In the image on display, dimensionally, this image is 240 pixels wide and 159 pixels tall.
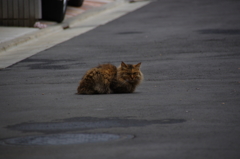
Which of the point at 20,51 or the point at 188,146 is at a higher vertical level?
the point at 188,146

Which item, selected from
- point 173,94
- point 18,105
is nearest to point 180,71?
point 173,94

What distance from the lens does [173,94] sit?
1070cm

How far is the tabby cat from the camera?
11.0 m

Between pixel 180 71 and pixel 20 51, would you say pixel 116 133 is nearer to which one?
pixel 180 71

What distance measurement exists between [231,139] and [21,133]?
10.2ft

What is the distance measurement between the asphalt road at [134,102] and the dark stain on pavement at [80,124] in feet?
0.05

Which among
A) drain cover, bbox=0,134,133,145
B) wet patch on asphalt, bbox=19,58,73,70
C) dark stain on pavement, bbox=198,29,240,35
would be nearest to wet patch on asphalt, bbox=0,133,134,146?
drain cover, bbox=0,134,133,145

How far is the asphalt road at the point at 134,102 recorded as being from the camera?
6660mm

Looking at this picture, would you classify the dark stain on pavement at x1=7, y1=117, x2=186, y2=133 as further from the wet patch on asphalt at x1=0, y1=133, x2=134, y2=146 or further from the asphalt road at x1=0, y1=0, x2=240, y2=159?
the wet patch on asphalt at x1=0, y1=133, x2=134, y2=146

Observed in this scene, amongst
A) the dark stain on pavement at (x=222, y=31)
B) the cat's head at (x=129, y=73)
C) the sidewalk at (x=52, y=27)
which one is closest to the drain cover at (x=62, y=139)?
the cat's head at (x=129, y=73)

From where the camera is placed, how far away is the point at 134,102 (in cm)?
991

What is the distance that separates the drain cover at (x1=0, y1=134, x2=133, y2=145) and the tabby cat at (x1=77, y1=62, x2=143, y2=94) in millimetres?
3743

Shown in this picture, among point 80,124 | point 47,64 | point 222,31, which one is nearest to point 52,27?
point 222,31

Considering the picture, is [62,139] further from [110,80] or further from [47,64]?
[47,64]
